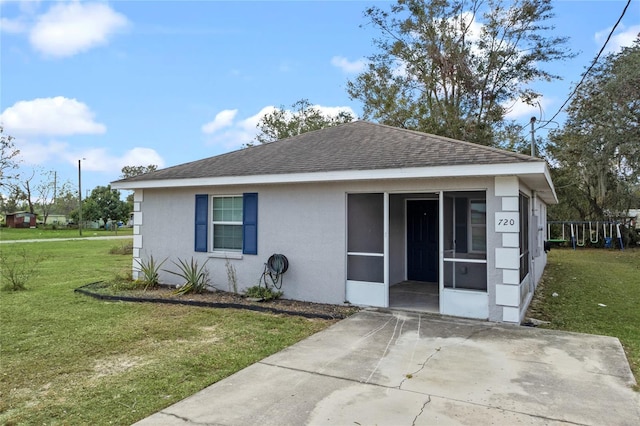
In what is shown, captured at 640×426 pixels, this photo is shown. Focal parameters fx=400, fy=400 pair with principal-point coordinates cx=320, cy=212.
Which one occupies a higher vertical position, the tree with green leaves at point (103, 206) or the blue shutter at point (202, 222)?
the tree with green leaves at point (103, 206)

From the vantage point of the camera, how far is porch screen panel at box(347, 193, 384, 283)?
6.87 m

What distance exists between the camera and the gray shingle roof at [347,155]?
6125 millimetres

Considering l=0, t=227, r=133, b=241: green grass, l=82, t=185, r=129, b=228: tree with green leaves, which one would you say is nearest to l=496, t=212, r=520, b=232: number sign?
l=0, t=227, r=133, b=241: green grass

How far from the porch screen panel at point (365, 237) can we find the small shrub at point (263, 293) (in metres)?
1.46

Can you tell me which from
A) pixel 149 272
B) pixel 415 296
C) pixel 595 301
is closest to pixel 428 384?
pixel 415 296

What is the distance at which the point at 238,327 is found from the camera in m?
5.70

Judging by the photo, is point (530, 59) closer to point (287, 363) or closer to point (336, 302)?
point (336, 302)

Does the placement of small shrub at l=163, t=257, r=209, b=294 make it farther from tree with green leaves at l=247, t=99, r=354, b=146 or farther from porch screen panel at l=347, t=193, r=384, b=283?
tree with green leaves at l=247, t=99, r=354, b=146

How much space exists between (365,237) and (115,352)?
13.6ft

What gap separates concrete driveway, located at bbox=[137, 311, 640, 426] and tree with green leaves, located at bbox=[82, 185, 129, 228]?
45.4 m

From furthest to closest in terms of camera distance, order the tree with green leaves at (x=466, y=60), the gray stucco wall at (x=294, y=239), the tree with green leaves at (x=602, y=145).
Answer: the tree with green leaves at (x=466, y=60) → the tree with green leaves at (x=602, y=145) → the gray stucco wall at (x=294, y=239)

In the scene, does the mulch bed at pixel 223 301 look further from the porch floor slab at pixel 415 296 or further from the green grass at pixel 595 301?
the green grass at pixel 595 301

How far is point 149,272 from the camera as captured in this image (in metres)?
8.62

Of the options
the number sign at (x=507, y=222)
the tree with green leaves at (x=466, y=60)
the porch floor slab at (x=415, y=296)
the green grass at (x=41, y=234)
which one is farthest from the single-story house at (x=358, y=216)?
the green grass at (x=41, y=234)
